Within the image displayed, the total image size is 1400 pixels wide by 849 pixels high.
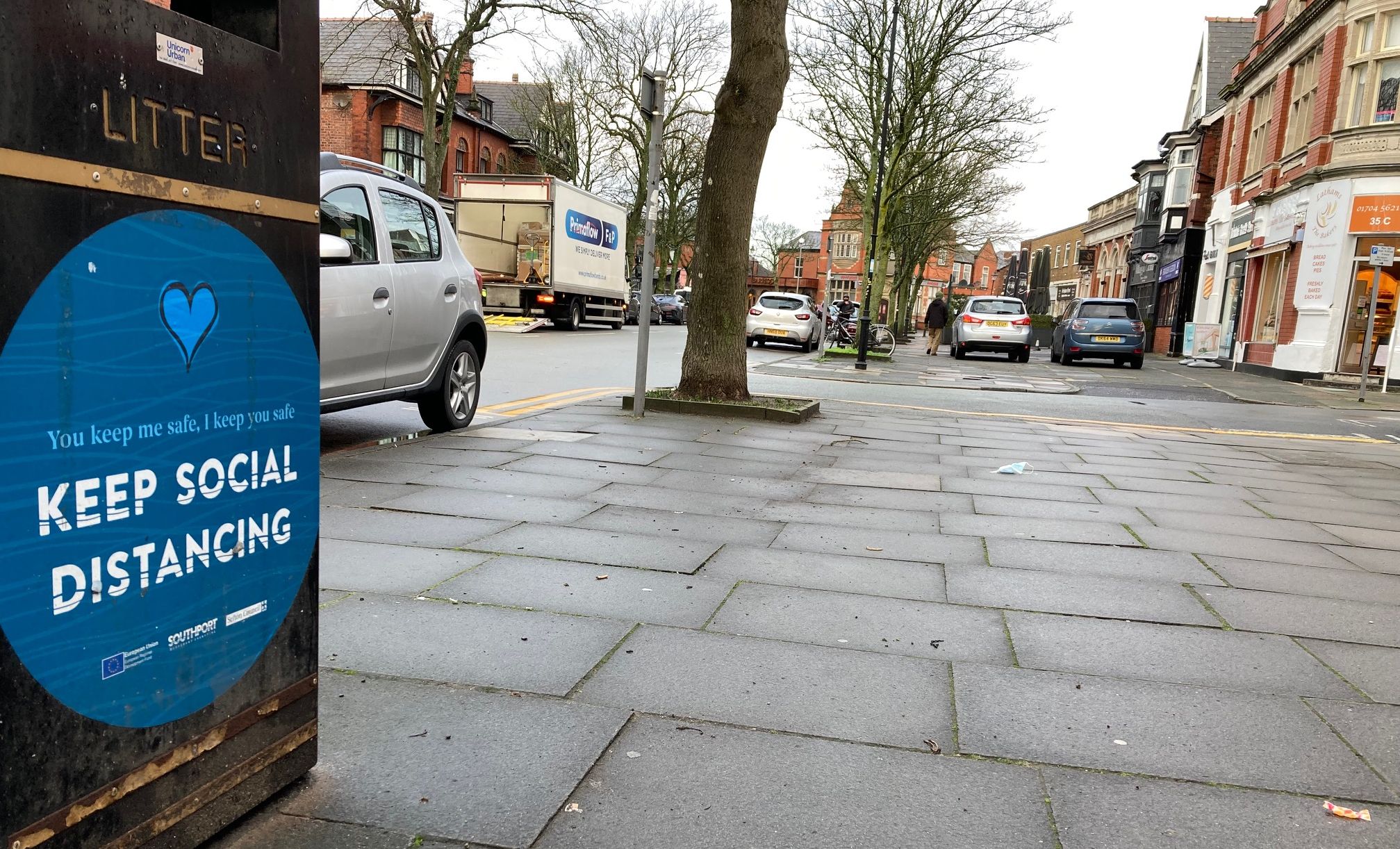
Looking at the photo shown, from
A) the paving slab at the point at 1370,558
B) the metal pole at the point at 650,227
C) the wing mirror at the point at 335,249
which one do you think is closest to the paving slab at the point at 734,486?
the wing mirror at the point at 335,249

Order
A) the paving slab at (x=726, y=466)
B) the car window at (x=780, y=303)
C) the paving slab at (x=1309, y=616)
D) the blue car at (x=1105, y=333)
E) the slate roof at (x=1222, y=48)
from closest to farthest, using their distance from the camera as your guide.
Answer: the paving slab at (x=1309, y=616) < the paving slab at (x=726, y=466) < the blue car at (x=1105, y=333) < the car window at (x=780, y=303) < the slate roof at (x=1222, y=48)

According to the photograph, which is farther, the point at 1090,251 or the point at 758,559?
the point at 1090,251

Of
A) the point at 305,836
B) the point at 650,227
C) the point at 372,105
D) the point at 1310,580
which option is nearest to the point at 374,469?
the point at 650,227

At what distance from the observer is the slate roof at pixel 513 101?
47375 millimetres

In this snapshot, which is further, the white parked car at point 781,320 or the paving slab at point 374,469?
the white parked car at point 781,320

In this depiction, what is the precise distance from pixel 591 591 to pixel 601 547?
684mm

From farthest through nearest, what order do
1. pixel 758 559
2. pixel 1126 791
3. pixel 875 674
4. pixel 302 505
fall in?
pixel 758 559 → pixel 875 674 → pixel 1126 791 → pixel 302 505

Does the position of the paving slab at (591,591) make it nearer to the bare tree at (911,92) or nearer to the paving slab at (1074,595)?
the paving slab at (1074,595)

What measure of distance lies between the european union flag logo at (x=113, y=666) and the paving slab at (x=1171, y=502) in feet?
19.2

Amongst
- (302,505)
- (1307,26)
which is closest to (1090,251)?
(1307,26)

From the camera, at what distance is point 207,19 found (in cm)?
196

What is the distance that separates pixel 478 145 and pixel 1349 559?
4798cm

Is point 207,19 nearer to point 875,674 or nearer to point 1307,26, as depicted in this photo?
point 875,674

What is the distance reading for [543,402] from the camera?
10273mm
